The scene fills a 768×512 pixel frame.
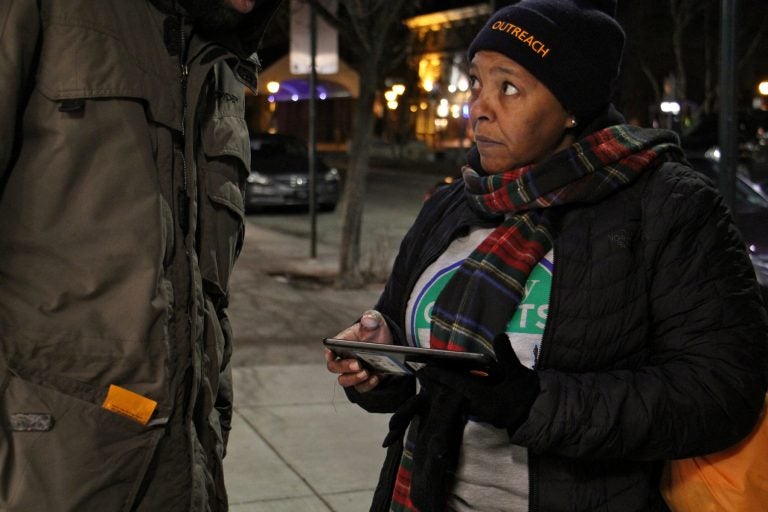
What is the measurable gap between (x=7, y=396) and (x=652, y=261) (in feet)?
4.04

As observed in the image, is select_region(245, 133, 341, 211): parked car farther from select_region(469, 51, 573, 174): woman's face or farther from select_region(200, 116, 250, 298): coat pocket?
select_region(469, 51, 573, 174): woman's face

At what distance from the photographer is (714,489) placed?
6.53 ft

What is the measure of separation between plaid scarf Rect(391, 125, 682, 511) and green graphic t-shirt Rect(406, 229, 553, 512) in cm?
3

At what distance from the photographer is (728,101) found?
5672 millimetres

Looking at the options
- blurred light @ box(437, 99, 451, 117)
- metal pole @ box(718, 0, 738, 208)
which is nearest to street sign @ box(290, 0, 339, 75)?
metal pole @ box(718, 0, 738, 208)

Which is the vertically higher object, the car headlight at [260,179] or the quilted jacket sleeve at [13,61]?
the quilted jacket sleeve at [13,61]

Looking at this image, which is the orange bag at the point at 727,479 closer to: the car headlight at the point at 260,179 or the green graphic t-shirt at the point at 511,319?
the green graphic t-shirt at the point at 511,319

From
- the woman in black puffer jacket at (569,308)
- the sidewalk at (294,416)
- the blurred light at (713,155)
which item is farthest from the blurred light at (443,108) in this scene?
the woman in black puffer jacket at (569,308)

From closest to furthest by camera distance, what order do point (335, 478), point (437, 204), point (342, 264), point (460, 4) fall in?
point (437, 204) < point (335, 478) < point (342, 264) < point (460, 4)

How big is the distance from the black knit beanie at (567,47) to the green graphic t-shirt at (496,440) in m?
0.33

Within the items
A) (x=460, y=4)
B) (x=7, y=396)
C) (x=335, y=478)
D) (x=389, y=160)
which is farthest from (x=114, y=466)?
(x=460, y=4)

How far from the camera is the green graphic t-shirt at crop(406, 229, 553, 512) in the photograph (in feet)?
6.96

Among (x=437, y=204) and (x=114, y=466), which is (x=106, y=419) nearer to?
(x=114, y=466)

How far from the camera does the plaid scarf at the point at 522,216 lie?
2.12 metres
